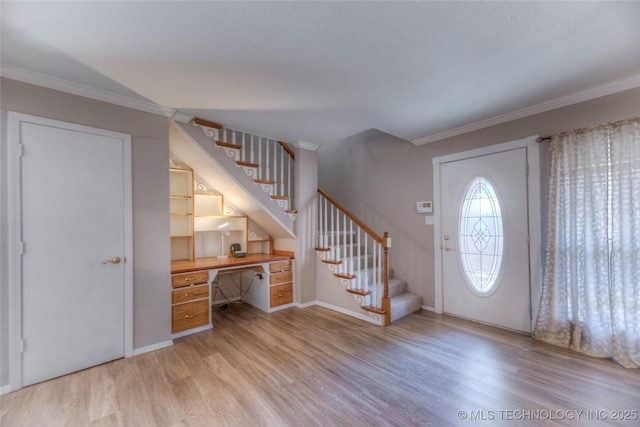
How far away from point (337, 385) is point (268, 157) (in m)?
2.85

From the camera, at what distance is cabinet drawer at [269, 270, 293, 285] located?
3752mm

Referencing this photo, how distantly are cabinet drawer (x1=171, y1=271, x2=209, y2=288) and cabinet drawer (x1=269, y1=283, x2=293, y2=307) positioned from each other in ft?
3.10

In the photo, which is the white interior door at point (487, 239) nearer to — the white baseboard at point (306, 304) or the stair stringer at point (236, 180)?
the white baseboard at point (306, 304)

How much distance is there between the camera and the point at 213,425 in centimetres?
165

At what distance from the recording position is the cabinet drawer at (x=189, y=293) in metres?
2.90

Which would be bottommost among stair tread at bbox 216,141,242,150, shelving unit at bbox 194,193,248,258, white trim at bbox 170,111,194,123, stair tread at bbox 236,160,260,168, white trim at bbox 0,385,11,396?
white trim at bbox 0,385,11,396

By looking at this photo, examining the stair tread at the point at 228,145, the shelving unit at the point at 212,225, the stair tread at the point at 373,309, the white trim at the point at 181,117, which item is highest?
the white trim at the point at 181,117

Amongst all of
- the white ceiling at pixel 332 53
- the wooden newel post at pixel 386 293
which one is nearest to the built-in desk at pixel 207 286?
the wooden newel post at pixel 386 293

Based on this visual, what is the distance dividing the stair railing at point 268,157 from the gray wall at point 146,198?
85 centimetres

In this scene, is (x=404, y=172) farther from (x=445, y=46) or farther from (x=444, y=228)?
(x=445, y=46)

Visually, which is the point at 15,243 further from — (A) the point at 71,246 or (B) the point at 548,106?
(B) the point at 548,106

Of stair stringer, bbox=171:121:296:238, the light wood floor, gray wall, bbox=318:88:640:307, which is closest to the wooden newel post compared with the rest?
the light wood floor

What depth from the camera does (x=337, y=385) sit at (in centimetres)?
205

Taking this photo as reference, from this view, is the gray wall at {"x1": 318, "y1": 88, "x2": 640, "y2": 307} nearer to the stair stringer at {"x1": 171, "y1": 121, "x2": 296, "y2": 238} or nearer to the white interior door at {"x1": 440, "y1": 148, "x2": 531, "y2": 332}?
the white interior door at {"x1": 440, "y1": 148, "x2": 531, "y2": 332}
